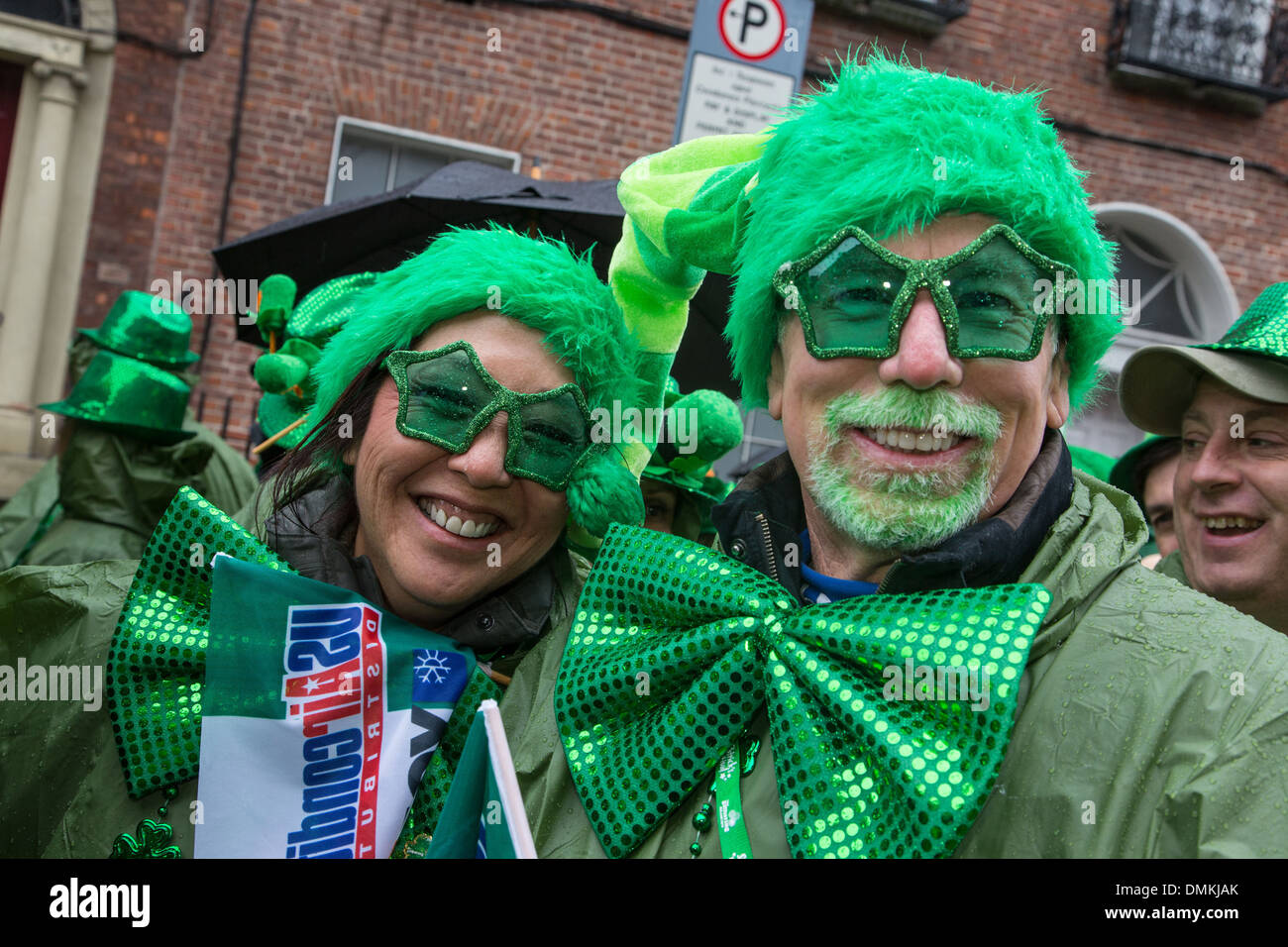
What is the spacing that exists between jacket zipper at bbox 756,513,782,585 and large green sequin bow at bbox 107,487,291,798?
2.86 feet

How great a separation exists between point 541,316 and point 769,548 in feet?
2.05

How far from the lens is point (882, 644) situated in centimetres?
151

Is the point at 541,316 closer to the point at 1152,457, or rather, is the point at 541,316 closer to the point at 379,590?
the point at 379,590

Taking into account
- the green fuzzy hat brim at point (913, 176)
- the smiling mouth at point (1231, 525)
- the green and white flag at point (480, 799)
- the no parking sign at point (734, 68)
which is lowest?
the green and white flag at point (480, 799)

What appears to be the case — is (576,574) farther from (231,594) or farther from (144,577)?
(144,577)

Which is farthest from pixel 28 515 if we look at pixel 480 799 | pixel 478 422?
pixel 480 799

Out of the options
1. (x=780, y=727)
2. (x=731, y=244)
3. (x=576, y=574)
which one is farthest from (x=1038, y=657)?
(x=576, y=574)

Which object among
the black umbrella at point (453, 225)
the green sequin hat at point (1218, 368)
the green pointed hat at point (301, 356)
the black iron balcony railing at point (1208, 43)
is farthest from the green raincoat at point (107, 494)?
the black iron balcony railing at point (1208, 43)

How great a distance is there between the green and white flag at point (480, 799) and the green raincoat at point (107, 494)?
122 inches

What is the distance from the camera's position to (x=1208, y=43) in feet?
30.0

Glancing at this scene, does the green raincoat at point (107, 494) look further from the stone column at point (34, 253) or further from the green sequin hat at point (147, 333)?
the stone column at point (34, 253)

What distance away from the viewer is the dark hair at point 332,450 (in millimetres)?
2213

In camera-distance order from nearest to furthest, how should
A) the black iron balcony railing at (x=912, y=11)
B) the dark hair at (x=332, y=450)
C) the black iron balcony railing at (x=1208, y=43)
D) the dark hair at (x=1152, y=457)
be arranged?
the dark hair at (x=332, y=450) < the dark hair at (x=1152, y=457) < the black iron balcony railing at (x=912, y=11) < the black iron balcony railing at (x=1208, y=43)
